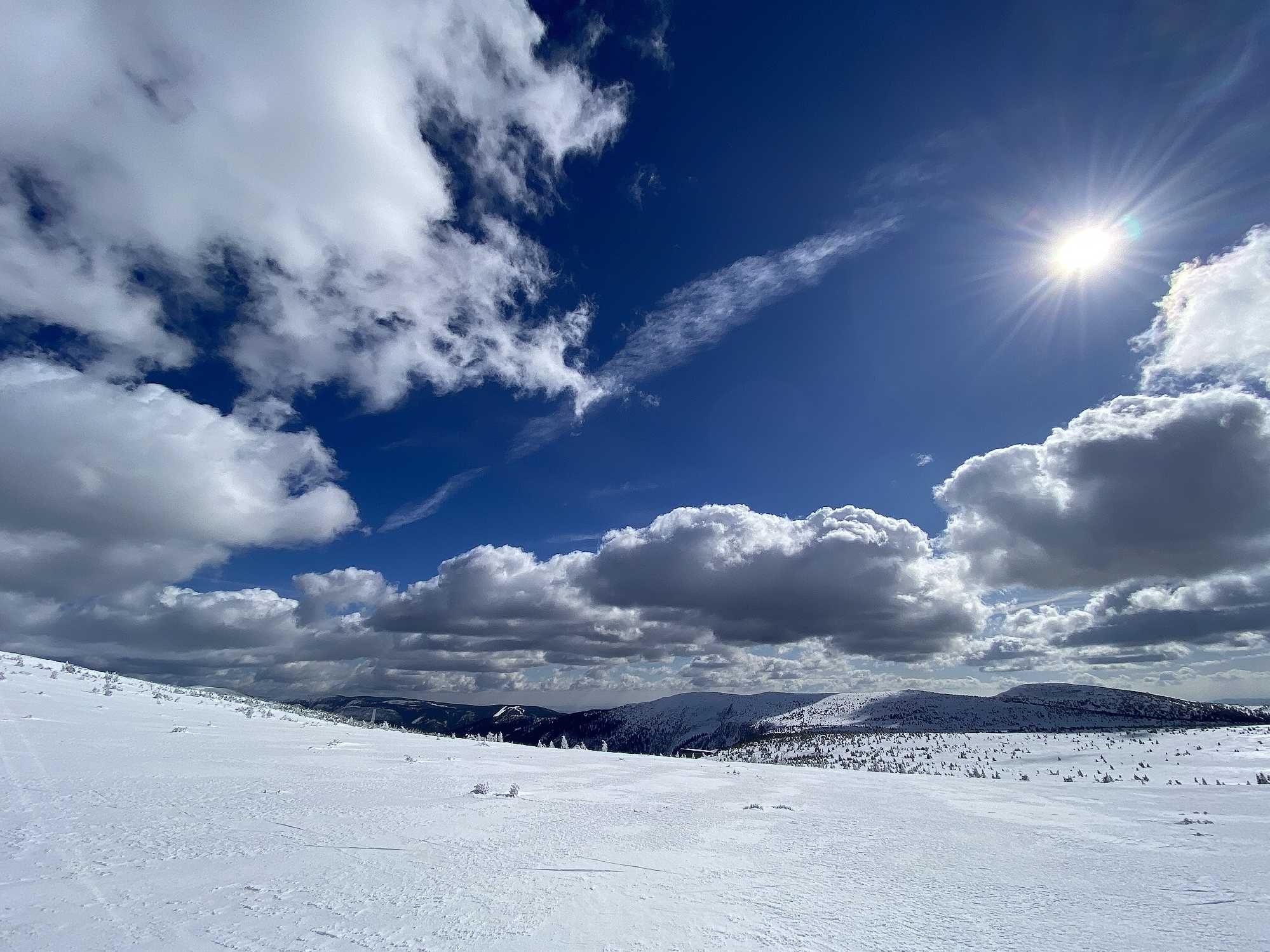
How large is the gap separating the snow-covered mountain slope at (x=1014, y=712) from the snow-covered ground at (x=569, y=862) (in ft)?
254

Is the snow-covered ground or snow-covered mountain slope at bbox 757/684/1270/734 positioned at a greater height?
the snow-covered ground

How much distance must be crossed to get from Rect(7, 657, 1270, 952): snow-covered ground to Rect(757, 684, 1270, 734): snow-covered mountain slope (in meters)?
77.5

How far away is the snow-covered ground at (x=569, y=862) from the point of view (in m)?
3.49

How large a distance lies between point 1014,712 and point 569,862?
14046 cm

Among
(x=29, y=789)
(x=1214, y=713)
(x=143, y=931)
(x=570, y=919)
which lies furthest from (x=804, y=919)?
(x=1214, y=713)

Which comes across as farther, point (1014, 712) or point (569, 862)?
point (1014, 712)

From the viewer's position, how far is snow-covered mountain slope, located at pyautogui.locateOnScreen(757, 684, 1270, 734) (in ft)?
302

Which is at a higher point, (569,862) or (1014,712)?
(569,862)

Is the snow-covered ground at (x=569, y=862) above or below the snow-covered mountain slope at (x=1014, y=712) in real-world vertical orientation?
above

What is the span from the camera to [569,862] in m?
5.04

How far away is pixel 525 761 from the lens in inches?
519

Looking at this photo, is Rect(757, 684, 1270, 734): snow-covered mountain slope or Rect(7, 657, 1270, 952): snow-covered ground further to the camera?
Rect(757, 684, 1270, 734): snow-covered mountain slope

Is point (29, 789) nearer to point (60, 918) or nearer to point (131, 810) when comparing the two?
point (131, 810)

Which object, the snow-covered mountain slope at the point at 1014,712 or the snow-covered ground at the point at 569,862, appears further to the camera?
the snow-covered mountain slope at the point at 1014,712
